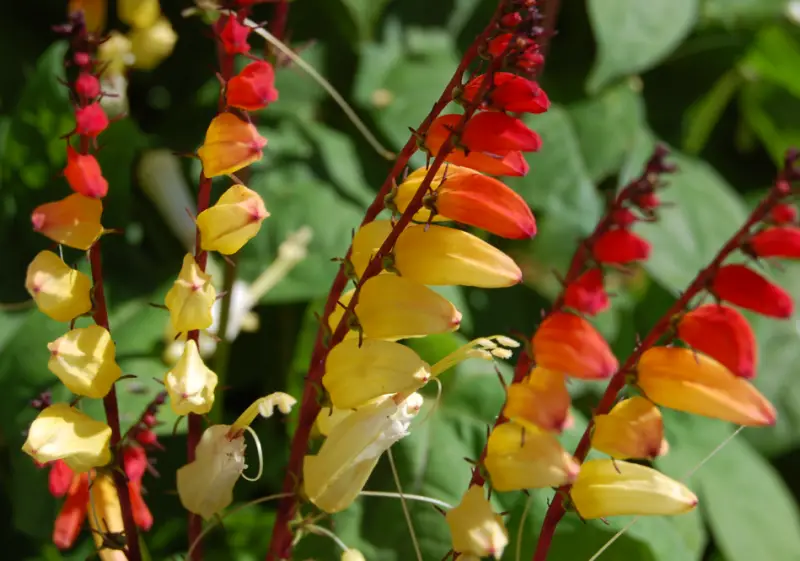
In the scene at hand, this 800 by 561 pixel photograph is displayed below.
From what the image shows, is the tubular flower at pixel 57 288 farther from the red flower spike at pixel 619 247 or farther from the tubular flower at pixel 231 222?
the red flower spike at pixel 619 247

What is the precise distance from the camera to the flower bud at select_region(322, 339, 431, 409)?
0.28 m

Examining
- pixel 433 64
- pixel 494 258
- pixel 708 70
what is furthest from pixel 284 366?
pixel 708 70

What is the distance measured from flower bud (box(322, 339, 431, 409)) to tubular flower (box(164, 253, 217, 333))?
0.04 metres

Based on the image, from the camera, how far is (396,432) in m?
0.31

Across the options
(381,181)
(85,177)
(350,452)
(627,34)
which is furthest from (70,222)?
(627,34)

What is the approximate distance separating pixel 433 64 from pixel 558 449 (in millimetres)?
597

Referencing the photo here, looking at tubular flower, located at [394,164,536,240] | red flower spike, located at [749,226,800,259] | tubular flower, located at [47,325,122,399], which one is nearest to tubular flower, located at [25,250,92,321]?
tubular flower, located at [47,325,122,399]

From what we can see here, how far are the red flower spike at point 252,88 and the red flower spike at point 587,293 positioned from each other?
0.11 m

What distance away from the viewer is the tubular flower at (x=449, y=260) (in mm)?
275

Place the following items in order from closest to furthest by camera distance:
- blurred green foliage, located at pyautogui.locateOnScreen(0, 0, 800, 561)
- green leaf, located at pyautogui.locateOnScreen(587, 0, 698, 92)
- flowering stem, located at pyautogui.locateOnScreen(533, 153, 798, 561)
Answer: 1. flowering stem, located at pyautogui.locateOnScreen(533, 153, 798, 561)
2. blurred green foliage, located at pyautogui.locateOnScreen(0, 0, 800, 561)
3. green leaf, located at pyautogui.locateOnScreen(587, 0, 698, 92)

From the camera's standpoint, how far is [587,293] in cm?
27

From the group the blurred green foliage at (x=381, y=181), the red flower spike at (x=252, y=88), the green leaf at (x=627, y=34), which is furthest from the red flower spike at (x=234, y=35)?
the green leaf at (x=627, y=34)

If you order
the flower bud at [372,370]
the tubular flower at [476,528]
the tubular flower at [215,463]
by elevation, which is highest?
the flower bud at [372,370]

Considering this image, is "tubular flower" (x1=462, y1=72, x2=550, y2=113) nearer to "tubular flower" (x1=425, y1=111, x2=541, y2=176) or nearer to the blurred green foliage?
"tubular flower" (x1=425, y1=111, x2=541, y2=176)
